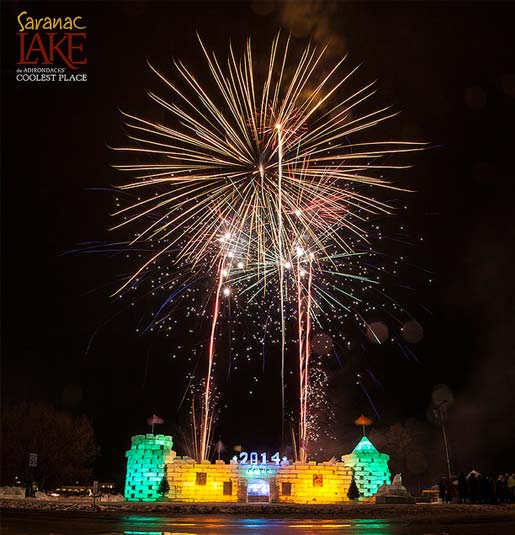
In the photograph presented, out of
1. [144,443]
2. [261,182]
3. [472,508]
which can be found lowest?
[472,508]

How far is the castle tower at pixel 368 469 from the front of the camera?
3878 cm

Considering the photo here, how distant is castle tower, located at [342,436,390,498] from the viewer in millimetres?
38781

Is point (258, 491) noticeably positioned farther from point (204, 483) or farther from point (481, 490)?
point (481, 490)

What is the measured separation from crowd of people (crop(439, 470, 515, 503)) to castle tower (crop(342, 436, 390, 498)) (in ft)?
19.7

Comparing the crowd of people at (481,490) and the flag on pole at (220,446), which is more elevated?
the flag on pole at (220,446)

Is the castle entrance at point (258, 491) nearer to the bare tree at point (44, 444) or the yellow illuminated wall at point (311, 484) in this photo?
the yellow illuminated wall at point (311, 484)

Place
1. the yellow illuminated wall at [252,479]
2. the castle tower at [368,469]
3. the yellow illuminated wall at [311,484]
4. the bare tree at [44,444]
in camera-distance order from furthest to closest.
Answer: the bare tree at [44,444], the castle tower at [368,469], the yellow illuminated wall at [252,479], the yellow illuminated wall at [311,484]

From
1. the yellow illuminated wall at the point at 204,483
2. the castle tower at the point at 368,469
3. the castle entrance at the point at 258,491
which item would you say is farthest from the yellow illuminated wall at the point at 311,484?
the yellow illuminated wall at the point at 204,483

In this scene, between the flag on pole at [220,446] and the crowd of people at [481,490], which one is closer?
the crowd of people at [481,490]

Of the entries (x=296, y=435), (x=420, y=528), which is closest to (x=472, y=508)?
(x=420, y=528)

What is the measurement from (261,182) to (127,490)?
24412 millimetres

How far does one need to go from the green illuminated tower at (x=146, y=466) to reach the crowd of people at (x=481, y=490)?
690 inches

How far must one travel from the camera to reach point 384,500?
3262cm

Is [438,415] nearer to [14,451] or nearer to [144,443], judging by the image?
[144,443]
